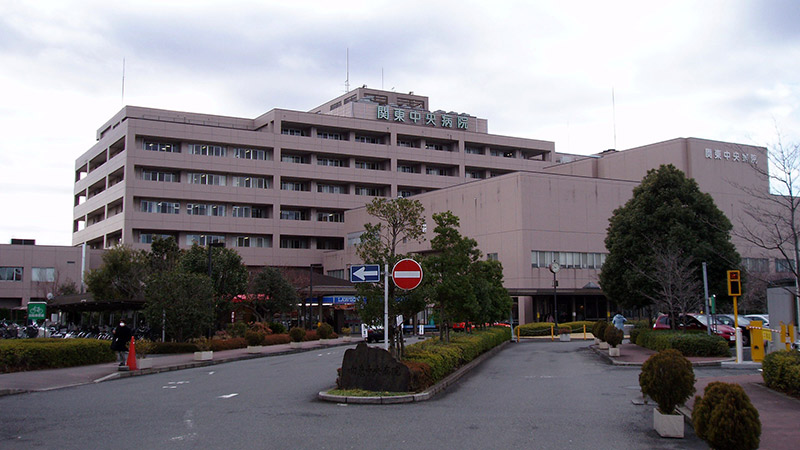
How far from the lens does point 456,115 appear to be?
8869cm

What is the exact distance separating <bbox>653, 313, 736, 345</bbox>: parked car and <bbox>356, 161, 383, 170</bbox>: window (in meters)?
52.2

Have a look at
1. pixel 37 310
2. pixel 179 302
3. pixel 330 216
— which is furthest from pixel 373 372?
pixel 330 216

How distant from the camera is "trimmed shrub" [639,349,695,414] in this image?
11.2 metres

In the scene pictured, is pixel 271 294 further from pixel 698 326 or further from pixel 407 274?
pixel 407 274

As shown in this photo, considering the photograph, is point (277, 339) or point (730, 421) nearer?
point (730, 421)

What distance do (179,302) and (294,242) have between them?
155ft

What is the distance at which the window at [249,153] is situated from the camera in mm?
76125

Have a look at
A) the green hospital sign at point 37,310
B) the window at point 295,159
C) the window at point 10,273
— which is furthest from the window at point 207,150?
the green hospital sign at point 37,310

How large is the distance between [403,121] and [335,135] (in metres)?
9.01

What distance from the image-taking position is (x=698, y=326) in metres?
31.7

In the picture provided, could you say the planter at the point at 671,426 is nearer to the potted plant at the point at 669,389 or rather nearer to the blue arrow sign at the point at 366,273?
the potted plant at the point at 669,389

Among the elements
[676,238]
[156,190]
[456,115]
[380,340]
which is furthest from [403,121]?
[676,238]

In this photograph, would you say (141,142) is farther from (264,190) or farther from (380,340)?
(380,340)

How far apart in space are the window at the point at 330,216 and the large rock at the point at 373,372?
6454 cm
